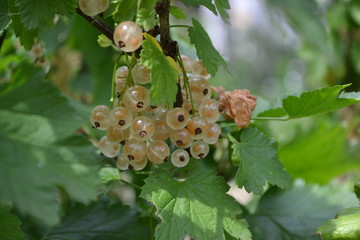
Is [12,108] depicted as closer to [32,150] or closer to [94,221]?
[32,150]

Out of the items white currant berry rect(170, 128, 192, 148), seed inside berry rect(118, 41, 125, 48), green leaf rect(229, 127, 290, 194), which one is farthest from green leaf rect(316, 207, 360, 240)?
seed inside berry rect(118, 41, 125, 48)

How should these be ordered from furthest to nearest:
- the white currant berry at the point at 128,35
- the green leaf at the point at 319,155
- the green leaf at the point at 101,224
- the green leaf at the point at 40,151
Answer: the green leaf at the point at 319,155
the green leaf at the point at 101,224
the white currant berry at the point at 128,35
the green leaf at the point at 40,151

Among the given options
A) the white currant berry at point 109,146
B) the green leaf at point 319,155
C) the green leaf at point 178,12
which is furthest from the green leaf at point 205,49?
the green leaf at point 319,155

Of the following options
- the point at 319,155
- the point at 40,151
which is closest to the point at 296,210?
the point at 319,155

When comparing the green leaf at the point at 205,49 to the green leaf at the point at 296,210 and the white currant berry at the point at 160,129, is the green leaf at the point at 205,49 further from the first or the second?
the green leaf at the point at 296,210

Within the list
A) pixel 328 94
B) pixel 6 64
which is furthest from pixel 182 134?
pixel 6 64

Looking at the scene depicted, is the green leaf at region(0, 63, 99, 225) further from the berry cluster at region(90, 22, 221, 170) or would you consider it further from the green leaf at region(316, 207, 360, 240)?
the green leaf at region(316, 207, 360, 240)
